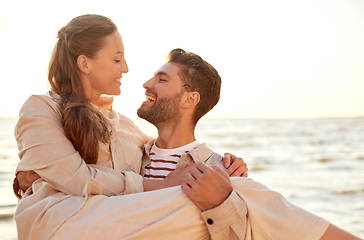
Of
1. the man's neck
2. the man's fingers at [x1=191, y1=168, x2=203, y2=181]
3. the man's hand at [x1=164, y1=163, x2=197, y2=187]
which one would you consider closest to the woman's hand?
the man's hand at [x1=164, y1=163, x2=197, y2=187]

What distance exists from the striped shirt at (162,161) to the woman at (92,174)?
5.0 inches

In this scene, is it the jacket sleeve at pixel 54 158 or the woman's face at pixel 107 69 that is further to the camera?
the woman's face at pixel 107 69

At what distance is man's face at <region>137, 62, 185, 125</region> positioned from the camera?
3271 millimetres

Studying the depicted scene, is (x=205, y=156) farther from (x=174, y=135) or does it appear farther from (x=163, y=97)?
(x=163, y=97)

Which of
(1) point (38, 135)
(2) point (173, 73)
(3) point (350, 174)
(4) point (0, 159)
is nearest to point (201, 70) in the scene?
(2) point (173, 73)

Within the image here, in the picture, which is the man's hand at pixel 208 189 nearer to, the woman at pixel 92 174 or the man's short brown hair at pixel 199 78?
the woman at pixel 92 174

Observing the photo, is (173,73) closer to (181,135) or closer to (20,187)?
(181,135)

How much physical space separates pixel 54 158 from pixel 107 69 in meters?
0.94

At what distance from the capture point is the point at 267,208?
212 cm

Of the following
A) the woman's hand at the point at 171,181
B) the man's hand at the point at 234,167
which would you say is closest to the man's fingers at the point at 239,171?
the man's hand at the point at 234,167

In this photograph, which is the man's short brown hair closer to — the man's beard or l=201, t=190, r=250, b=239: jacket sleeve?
the man's beard

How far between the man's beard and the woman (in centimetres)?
30

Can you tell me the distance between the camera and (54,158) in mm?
2287

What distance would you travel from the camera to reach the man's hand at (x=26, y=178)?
2.40 metres
